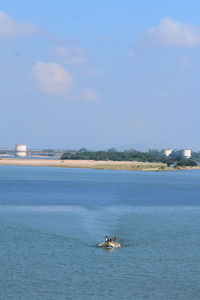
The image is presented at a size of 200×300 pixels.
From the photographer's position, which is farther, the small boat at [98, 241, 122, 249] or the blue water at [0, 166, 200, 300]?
the small boat at [98, 241, 122, 249]

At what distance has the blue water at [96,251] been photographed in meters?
29.1

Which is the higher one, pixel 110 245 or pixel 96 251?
pixel 110 245

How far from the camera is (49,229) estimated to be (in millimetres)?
46938

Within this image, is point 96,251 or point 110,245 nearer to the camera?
point 96,251

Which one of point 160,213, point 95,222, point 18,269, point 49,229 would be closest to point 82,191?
point 160,213

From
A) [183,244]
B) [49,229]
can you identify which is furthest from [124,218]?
[183,244]

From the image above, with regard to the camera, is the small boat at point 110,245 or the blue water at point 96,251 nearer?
the blue water at point 96,251

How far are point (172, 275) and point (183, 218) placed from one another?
24942mm

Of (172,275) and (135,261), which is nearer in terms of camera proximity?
(172,275)

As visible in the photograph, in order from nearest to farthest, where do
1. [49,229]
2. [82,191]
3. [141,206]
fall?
[49,229]
[141,206]
[82,191]

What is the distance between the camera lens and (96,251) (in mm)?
39000

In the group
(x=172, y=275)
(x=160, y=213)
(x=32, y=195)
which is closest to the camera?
(x=172, y=275)

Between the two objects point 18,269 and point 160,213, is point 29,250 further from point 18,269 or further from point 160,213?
point 160,213

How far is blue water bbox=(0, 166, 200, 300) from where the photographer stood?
2908 cm
